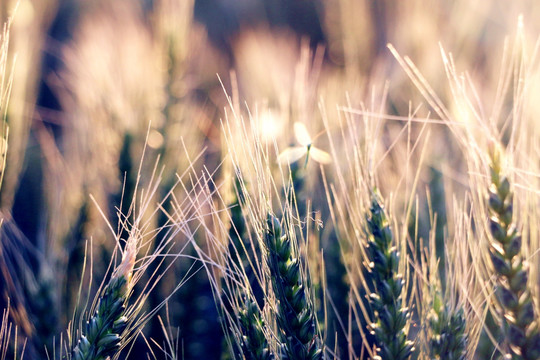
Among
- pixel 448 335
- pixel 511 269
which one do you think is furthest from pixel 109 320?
pixel 511 269

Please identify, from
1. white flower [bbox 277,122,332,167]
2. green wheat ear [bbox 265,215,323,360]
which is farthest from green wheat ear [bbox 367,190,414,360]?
white flower [bbox 277,122,332,167]

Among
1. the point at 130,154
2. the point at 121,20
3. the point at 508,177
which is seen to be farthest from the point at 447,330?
the point at 121,20

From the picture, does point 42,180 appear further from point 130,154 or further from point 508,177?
point 508,177

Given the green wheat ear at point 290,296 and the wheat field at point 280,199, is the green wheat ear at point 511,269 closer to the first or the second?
the wheat field at point 280,199

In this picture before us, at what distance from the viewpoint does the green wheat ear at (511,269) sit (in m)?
0.92

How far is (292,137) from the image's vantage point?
1.61m

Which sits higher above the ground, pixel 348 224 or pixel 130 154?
pixel 130 154

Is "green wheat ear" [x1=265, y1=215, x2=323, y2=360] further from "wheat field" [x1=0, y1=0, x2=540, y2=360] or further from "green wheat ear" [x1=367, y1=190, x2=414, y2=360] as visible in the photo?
"green wheat ear" [x1=367, y1=190, x2=414, y2=360]

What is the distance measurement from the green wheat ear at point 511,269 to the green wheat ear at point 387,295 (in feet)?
0.65

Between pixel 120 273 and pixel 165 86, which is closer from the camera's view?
pixel 120 273

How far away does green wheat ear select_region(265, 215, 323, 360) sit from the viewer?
0.92 meters

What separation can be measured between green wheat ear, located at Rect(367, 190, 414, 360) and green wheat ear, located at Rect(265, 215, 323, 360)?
0.14 meters

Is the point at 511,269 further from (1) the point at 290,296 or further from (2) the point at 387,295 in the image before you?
(1) the point at 290,296

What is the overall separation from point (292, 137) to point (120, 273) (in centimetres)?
86
